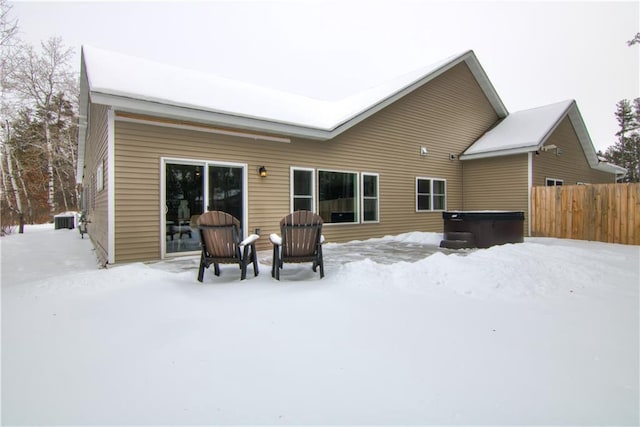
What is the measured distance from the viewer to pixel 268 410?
1.71m

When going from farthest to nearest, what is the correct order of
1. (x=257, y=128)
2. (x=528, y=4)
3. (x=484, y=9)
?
1. (x=484, y=9)
2. (x=528, y=4)
3. (x=257, y=128)

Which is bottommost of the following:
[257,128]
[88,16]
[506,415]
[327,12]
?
[506,415]

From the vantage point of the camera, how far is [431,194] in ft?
36.1

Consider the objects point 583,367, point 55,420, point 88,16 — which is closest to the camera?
point 55,420

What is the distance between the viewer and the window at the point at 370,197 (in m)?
9.24

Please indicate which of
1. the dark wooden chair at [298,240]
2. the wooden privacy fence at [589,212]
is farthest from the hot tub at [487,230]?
the dark wooden chair at [298,240]

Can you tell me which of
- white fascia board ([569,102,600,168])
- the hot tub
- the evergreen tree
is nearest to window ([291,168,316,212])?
the hot tub

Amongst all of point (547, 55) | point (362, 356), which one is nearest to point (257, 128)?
point (362, 356)

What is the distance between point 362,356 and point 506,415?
92 cm

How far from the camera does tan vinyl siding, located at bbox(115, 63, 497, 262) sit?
19.2 feet

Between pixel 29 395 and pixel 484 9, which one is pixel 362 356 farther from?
pixel 484 9

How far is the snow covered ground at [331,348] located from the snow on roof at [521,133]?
674 cm

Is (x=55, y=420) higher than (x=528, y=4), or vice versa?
(x=528, y=4)

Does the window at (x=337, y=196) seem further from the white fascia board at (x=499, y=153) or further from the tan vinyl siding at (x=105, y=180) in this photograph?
the white fascia board at (x=499, y=153)
